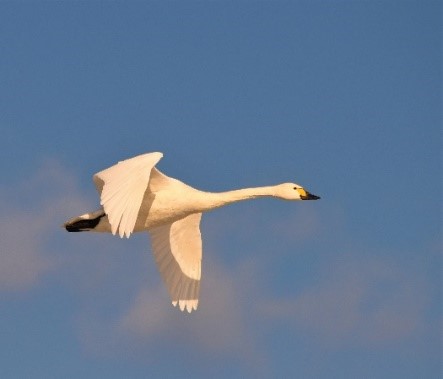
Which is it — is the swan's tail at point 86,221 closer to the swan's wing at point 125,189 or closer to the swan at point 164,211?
the swan at point 164,211

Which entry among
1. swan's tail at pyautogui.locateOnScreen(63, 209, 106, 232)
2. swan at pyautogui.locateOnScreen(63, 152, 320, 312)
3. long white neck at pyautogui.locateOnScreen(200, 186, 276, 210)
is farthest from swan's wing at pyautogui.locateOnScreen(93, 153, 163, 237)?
long white neck at pyautogui.locateOnScreen(200, 186, 276, 210)

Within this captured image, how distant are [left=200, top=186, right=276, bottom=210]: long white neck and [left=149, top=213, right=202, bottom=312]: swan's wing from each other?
2570mm

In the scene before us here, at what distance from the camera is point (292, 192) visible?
27547mm

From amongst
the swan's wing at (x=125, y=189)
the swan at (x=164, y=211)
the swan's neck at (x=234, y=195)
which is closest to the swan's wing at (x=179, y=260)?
the swan at (x=164, y=211)

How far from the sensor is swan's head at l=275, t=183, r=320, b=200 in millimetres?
27438

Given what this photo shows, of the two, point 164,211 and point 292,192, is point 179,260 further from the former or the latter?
point 292,192

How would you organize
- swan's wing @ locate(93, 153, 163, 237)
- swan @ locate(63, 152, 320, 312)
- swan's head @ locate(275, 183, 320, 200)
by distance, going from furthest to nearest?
swan's head @ locate(275, 183, 320, 200)
swan @ locate(63, 152, 320, 312)
swan's wing @ locate(93, 153, 163, 237)

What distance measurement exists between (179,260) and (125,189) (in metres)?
5.97

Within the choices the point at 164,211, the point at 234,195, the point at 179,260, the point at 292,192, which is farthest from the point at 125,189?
the point at 179,260

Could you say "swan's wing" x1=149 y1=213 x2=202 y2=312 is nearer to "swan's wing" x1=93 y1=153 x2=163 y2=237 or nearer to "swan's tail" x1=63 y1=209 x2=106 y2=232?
"swan's tail" x1=63 y1=209 x2=106 y2=232

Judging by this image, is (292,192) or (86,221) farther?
(292,192)

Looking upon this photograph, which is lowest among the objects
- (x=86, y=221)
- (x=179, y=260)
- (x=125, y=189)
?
(x=179, y=260)

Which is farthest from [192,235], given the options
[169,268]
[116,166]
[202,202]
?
[116,166]

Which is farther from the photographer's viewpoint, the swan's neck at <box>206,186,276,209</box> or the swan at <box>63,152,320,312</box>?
the swan's neck at <box>206,186,276,209</box>
